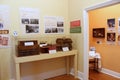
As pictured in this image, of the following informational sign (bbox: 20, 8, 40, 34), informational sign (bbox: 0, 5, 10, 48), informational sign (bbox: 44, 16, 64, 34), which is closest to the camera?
informational sign (bbox: 0, 5, 10, 48)

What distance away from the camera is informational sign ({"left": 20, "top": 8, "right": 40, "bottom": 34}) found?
9.70ft

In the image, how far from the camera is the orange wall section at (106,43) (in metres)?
3.36

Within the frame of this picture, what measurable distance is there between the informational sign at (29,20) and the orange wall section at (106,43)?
1689 millimetres

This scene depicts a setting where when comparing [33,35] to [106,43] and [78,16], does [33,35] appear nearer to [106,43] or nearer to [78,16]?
[78,16]

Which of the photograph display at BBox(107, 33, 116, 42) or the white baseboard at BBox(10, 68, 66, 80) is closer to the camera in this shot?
the white baseboard at BBox(10, 68, 66, 80)

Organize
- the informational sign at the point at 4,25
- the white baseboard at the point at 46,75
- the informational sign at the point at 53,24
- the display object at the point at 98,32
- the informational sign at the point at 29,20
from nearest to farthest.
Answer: the informational sign at the point at 4,25 < the informational sign at the point at 29,20 < the white baseboard at the point at 46,75 < the informational sign at the point at 53,24 < the display object at the point at 98,32

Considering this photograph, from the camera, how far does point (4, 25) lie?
2.78 metres

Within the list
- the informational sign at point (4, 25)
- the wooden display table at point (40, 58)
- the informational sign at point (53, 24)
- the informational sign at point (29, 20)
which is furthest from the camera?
the informational sign at point (53, 24)

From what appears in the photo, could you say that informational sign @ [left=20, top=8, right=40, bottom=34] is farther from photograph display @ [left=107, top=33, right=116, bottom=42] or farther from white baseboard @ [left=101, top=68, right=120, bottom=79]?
white baseboard @ [left=101, top=68, right=120, bottom=79]

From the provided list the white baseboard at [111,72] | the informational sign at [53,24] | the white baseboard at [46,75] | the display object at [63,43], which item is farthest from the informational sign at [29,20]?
the white baseboard at [111,72]

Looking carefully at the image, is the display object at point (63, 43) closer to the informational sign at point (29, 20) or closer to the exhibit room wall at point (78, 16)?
the exhibit room wall at point (78, 16)

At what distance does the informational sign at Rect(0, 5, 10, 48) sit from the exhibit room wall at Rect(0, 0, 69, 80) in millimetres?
86

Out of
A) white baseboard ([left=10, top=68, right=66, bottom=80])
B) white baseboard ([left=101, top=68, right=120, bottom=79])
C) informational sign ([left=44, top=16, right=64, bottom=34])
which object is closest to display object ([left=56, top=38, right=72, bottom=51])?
informational sign ([left=44, top=16, right=64, bottom=34])

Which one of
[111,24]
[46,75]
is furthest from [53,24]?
[111,24]
